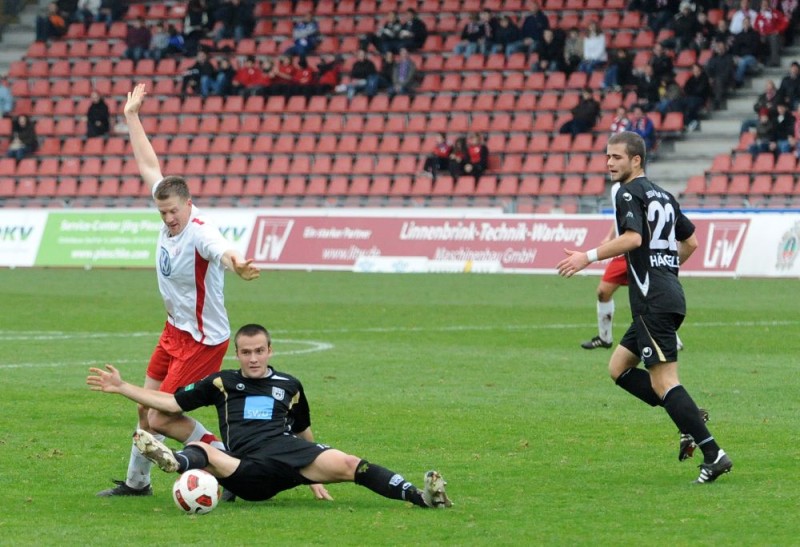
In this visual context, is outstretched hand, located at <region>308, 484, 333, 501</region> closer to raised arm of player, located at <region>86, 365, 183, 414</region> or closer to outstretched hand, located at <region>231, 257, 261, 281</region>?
raised arm of player, located at <region>86, 365, 183, 414</region>

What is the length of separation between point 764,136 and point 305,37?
1368 centimetres

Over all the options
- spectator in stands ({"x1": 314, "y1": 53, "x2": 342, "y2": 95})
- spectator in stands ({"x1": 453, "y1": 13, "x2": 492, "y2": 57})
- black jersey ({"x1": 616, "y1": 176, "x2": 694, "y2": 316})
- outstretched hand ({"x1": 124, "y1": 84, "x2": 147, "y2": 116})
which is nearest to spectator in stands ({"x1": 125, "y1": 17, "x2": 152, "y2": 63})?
spectator in stands ({"x1": 314, "y1": 53, "x2": 342, "y2": 95})

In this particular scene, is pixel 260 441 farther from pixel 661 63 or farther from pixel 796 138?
pixel 661 63

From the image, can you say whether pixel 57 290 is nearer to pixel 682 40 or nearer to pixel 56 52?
pixel 682 40

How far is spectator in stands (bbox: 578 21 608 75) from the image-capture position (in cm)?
3569

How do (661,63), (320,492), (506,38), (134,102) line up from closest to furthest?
(320,492)
(134,102)
(661,63)
(506,38)

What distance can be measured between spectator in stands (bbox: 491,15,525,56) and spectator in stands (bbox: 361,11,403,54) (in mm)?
2445

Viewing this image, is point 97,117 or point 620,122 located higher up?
point 620,122

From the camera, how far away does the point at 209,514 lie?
7859 mm

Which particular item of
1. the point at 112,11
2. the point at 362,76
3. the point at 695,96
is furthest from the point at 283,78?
the point at 695,96

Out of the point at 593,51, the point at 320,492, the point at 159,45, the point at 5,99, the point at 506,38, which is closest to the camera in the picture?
the point at 320,492

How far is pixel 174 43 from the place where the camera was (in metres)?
41.8

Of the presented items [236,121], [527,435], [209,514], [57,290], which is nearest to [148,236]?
[57,290]

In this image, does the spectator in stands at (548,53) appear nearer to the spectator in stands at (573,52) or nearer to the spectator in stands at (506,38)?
the spectator in stands at (573,52)
